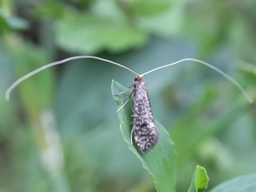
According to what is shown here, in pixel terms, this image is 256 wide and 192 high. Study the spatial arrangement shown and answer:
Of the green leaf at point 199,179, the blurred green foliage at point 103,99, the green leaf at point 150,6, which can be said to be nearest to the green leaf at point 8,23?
the blurred green foliage at point 103,99

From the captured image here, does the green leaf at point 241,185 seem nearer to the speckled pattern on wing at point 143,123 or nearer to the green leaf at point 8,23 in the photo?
the speckled pattern on wing at point 143,123

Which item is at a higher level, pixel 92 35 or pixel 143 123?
pixel 92 35

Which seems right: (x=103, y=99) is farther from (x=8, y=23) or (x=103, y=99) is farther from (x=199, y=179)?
(x=199, y=179)

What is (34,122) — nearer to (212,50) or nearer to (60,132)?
(60,132)

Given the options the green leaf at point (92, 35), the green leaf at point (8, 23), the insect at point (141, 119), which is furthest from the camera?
the green leaf at point (92, 35)

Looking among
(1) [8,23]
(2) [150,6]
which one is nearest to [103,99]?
(2) [150,6]

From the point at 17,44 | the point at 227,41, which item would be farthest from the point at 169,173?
the point at 227,41

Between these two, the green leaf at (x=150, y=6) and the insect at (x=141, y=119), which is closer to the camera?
the insect at (x=141, y=119)
